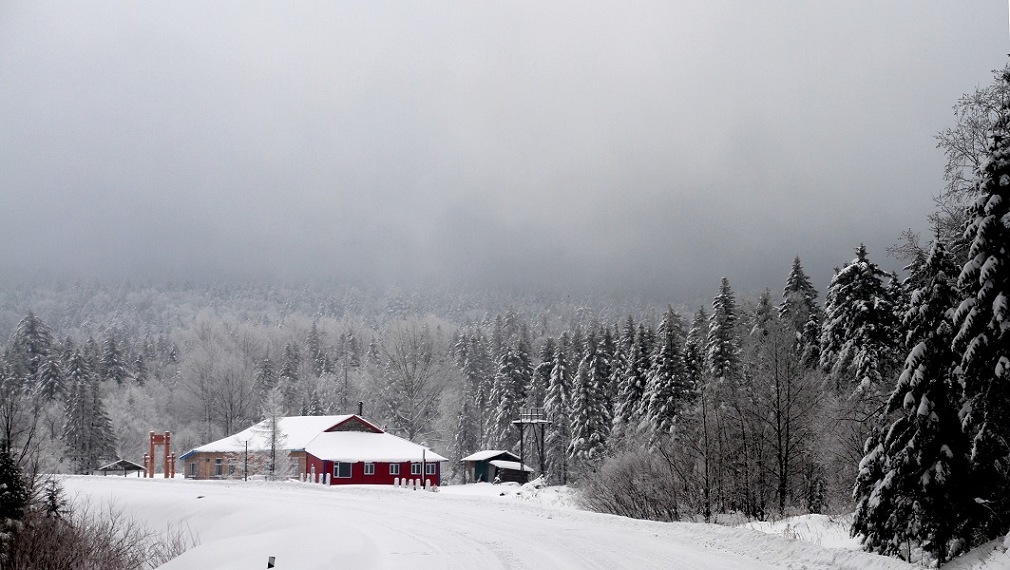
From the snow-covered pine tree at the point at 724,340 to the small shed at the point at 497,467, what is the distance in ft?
84.5

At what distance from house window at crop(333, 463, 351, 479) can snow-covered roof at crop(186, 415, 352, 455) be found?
120 inches

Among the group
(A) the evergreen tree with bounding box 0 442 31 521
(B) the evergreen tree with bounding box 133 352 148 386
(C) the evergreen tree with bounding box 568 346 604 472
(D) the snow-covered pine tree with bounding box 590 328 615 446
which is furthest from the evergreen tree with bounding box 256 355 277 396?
(A) the evergreen tree with bounding box 0 442 31 521

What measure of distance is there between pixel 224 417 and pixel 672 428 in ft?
208

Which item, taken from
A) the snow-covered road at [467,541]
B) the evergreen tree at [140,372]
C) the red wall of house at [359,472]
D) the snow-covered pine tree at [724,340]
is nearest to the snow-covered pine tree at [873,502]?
the snow-covered road at [467,541]

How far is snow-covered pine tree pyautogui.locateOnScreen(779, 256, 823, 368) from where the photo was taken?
45.8 m

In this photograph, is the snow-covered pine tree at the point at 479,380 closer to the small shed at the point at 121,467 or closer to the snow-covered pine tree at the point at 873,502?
the small shed at the point at 121,467

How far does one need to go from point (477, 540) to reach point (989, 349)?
1007 centimetres

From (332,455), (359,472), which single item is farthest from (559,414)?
(332,455)

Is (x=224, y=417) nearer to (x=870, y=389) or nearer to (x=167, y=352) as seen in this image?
(x=167, y=352)

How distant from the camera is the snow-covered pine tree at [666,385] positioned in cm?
4584

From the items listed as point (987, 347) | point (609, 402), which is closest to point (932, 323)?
point (987, 347)

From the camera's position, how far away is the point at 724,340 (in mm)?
48344

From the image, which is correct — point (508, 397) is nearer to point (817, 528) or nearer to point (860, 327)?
point (860, 327)

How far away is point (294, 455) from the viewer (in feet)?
194
